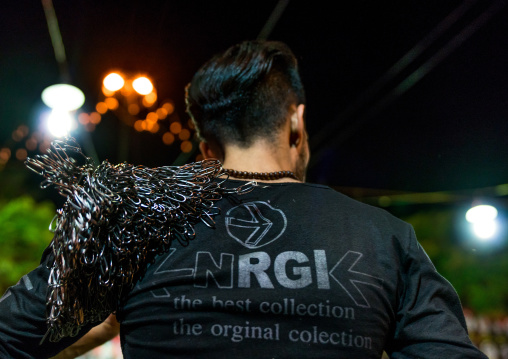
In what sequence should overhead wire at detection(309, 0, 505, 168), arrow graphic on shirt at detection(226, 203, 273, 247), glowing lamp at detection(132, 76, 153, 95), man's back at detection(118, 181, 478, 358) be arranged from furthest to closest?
glowing lamp at detection(132, 76, 153, 95)
overhead wire at detection(309, 0, 505, 168)
arrow graphic on shirt at detection(226, 203, 273, 247)
man's back at detection(118, 181, 478, 358)

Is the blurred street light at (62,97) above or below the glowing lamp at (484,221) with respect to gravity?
above

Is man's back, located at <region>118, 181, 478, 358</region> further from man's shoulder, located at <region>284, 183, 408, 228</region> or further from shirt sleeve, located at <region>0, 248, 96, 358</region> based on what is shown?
shirt sleeve, located at <region>0, 248, 96, 358</region>

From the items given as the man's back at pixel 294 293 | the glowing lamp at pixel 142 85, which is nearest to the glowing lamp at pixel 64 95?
the glowing lamp at pixel 142 85

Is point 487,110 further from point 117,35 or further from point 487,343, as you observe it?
point 487,343

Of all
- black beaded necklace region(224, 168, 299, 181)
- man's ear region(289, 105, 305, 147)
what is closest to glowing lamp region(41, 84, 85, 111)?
man's ear region(289, 105, 305, 147)

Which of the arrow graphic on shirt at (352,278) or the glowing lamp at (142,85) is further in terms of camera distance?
the glowing lamp at (142,85)

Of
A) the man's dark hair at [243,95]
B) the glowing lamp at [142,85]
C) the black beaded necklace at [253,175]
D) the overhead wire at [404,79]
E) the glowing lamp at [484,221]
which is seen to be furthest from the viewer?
the glowing lamp at [484,221]

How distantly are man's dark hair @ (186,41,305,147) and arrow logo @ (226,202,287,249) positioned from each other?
333 millimetres

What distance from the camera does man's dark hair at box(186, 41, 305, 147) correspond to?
61.1 inches

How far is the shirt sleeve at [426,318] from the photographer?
1129 mm

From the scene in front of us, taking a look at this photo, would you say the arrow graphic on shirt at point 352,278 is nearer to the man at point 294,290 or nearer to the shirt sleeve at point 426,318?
the man at point 294,290

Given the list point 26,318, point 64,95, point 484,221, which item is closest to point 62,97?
point 64,95

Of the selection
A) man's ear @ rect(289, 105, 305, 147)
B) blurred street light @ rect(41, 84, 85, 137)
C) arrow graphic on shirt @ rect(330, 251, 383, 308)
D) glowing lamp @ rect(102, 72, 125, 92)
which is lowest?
arrow graphic on shirt @ rect(330, 251, 383, 308)

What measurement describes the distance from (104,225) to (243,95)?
692mm
